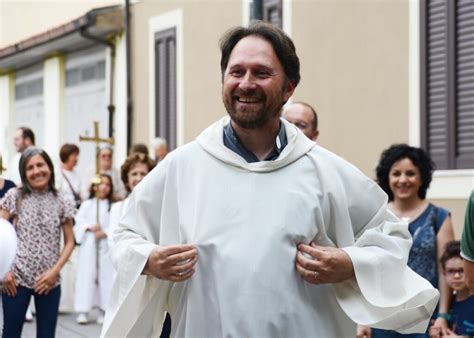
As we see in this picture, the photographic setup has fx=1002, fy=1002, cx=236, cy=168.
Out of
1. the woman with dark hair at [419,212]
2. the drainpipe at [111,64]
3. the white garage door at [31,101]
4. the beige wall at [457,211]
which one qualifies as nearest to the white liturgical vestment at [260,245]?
the woman with dark hair at [419,212]

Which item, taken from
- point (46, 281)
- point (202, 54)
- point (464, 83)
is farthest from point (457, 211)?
point (202, 54)

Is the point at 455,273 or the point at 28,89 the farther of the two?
the point at 28,89

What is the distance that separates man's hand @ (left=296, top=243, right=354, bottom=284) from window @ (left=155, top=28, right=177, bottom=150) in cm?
1241

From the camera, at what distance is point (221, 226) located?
9.82ft

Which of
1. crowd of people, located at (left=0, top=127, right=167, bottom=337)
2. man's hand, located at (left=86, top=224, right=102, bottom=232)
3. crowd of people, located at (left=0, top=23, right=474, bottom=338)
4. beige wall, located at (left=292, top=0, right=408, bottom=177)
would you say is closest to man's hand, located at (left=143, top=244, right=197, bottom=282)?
crowd of people, located at (left=0, top=23, right=474, bottom=338)

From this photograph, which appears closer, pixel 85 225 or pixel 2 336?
pixel 2 336

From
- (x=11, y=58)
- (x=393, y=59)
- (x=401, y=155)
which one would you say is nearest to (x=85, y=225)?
(x=393, y=59)

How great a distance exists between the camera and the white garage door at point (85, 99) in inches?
699

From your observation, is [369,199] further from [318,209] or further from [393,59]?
[393,59]

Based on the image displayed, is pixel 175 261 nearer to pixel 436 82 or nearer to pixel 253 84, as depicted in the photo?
pixel 253 84

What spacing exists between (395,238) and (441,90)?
23.3ft

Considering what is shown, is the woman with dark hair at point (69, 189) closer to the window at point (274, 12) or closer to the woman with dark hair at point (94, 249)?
the woman with dark hair at point (94, 249)

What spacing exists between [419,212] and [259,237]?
8.26 ft

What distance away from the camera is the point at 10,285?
20.1 feet
